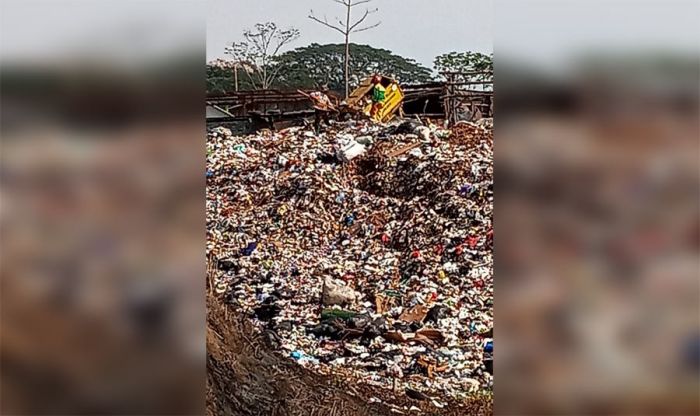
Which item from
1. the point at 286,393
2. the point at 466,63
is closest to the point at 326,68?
the point at 466,63

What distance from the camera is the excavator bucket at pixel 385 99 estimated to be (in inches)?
115

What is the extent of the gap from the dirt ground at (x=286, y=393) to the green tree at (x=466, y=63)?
1168 millimetres

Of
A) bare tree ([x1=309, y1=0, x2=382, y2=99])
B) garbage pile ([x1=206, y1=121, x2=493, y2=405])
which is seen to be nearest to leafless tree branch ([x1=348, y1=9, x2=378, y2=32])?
bare tree ([x1=309, y1=0, x2=382, y2=99])

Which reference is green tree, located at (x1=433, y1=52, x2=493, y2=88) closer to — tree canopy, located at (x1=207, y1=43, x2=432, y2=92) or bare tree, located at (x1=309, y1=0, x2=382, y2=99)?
tree canopy, located at (x1=207, y1=43, x2=432, y2=92)
